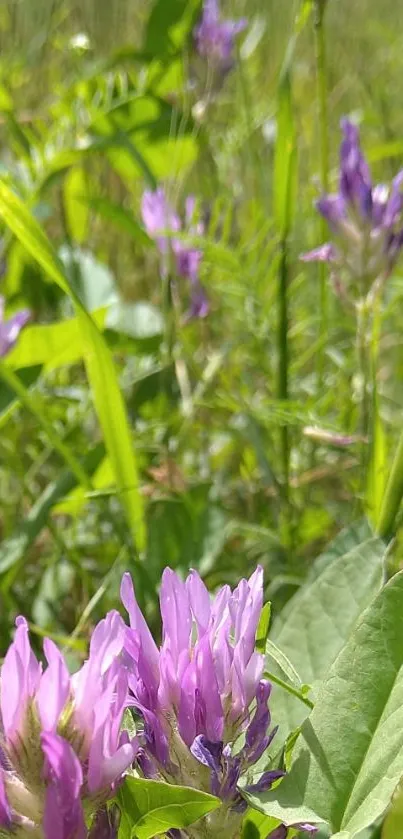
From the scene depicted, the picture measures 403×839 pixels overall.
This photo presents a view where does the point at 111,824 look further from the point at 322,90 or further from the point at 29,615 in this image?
the point at 322,90

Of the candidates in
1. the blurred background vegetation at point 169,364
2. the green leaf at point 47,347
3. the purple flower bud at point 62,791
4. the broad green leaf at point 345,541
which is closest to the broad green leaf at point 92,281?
the blurred background vegetation at point 169,364

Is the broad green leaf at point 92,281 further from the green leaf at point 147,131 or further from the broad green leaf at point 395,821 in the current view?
the broad green leaf at point 395,821

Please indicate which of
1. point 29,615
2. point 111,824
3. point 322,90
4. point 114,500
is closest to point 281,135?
point 322,90

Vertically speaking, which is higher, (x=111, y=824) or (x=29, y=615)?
(x=111, y=824)

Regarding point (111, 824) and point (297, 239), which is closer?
point (111, 824)

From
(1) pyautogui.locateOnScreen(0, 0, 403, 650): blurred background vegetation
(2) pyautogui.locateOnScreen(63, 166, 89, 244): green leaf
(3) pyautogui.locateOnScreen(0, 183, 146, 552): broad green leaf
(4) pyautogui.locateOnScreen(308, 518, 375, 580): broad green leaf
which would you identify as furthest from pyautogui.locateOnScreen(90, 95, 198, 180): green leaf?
(4) pyautogui.locateOnScreen(308, 518, 375, 580): broad green leaf

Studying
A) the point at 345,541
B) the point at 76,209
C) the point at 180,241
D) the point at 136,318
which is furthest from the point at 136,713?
the point at 76,209
